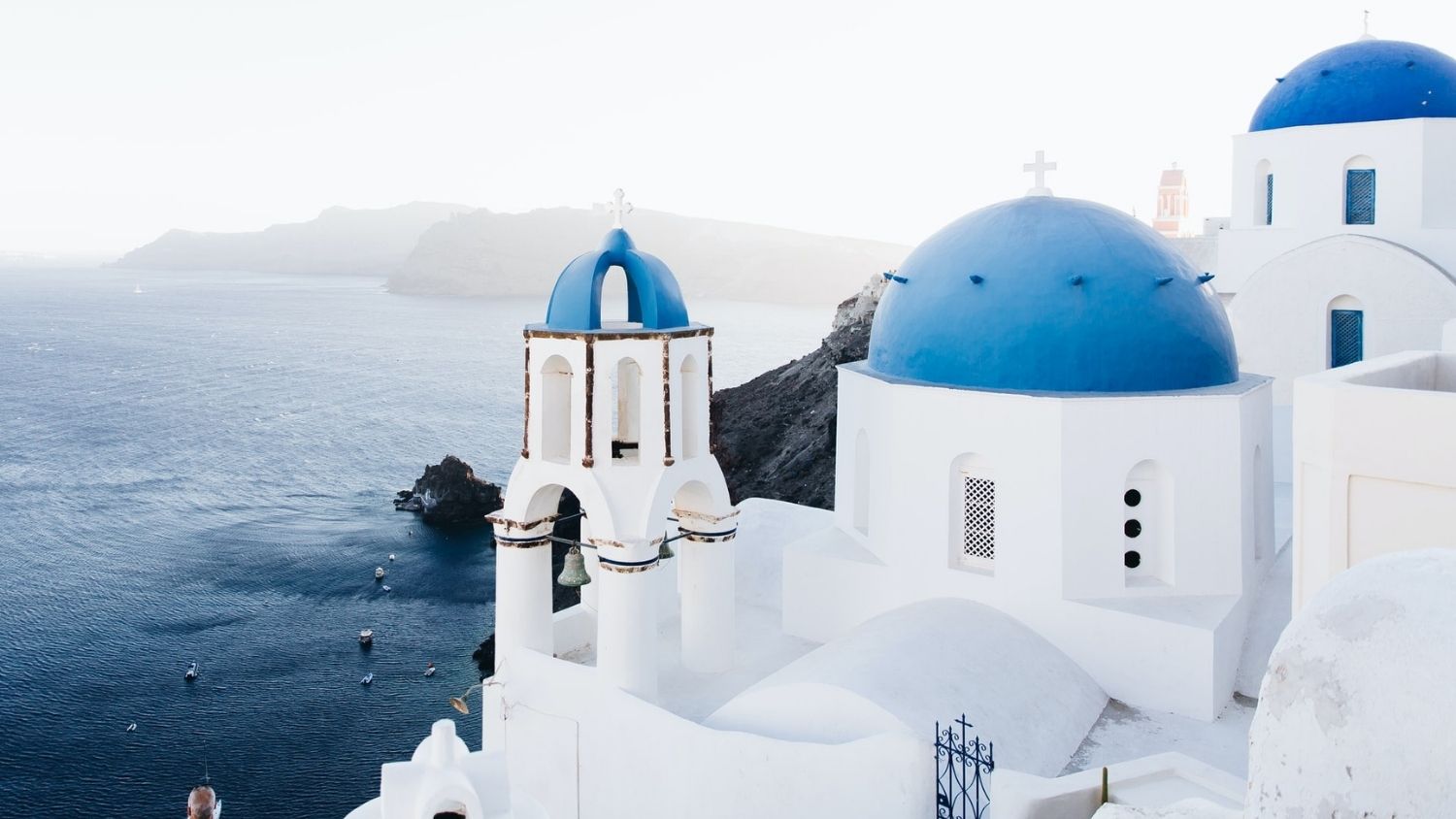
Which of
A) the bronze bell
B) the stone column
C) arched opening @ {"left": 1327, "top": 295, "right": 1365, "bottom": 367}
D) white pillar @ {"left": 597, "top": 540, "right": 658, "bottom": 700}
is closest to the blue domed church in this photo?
the stone column

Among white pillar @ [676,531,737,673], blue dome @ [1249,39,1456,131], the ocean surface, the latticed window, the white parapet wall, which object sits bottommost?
the ocean surface

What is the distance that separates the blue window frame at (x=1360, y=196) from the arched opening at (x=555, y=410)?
39.7ft

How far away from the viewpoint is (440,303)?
154 metres

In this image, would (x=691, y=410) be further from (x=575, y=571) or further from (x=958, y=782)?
(x=958, y=782)

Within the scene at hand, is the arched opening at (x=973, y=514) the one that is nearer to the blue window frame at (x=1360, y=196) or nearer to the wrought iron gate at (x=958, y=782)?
the wrought iron gate at (x=958, y=782)

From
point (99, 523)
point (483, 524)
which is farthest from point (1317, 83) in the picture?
point (99, 523)

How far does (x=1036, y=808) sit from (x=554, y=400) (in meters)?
5.42

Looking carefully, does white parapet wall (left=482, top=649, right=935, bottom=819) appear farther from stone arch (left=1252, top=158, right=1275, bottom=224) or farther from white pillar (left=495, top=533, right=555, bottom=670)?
stone arch (left=1252, top=158, right=1275, bottom=224)

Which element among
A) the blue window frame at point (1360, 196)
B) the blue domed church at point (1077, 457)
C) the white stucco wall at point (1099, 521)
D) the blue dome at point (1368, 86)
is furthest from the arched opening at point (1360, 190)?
the white stucco wall at point (1099, 521)

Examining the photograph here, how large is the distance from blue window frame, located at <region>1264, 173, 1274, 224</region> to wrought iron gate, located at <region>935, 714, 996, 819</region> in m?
12.1

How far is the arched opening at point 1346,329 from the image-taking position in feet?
47.6

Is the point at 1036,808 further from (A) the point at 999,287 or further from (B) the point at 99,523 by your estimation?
(B) the point at 99,523

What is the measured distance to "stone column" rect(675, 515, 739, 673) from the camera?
998 cm

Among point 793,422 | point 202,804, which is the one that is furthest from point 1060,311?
point 793,422
